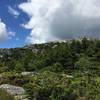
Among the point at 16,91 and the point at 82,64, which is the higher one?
the point at 82,64

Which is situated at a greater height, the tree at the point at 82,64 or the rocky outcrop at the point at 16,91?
the tree at the point at 82,64

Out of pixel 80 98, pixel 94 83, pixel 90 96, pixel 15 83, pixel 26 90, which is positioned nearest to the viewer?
pixel 80 98

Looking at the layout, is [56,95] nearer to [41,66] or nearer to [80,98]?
[80,98]

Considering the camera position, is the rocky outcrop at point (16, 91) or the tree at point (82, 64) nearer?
the rocky outcrop at point (16, 91)

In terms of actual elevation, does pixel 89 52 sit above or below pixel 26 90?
above

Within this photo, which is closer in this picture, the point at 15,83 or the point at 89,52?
the point at 15,83

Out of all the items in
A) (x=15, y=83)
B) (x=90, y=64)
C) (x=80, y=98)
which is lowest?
(x=80, y=98)

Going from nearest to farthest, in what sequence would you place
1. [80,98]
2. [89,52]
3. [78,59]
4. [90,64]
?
[80,98]
[90,64]
[78,59]
[89,52]

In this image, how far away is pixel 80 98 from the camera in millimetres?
25422

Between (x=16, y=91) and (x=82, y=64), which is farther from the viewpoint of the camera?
(x=82, y=64)

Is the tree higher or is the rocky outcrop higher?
the tree

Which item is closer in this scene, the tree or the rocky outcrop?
the rocky outcrop

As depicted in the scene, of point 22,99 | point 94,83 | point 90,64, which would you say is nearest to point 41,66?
point 90,64

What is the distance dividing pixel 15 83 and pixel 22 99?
28.8 feet
